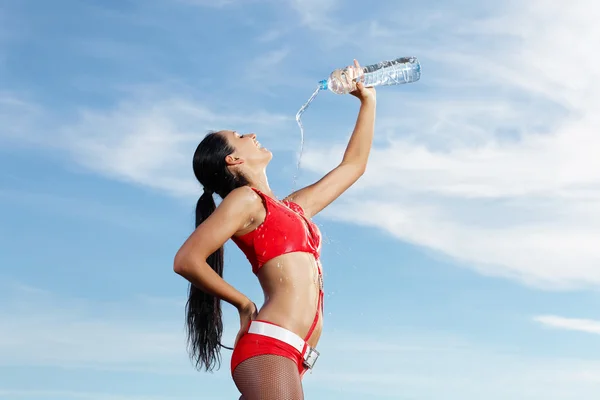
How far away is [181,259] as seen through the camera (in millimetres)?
4488

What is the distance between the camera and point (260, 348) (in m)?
4.48

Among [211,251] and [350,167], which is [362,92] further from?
[211,251]

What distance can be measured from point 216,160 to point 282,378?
1.45m

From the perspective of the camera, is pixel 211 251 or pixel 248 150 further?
pixel 248 150

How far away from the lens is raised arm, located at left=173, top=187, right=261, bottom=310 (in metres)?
4.49

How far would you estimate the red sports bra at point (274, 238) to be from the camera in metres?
4.74

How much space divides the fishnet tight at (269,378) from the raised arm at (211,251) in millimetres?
326

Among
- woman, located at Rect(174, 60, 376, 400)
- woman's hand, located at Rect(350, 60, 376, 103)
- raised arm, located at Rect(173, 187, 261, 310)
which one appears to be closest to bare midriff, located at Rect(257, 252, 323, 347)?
woman, located at Rect(174, 60, 376, 400)

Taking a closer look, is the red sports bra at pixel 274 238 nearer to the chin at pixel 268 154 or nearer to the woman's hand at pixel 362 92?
the chin at pixel 268 154

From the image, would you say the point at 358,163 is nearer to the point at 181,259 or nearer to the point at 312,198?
the point at 312,198

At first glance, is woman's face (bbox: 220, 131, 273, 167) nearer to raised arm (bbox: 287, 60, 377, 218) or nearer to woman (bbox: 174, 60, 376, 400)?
woman (bbox: 174, 60, 376, 400)

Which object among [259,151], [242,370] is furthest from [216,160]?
[242,370]

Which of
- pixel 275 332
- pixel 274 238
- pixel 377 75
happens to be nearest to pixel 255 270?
pixel 274 238

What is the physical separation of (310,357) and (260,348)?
12.5 inches
